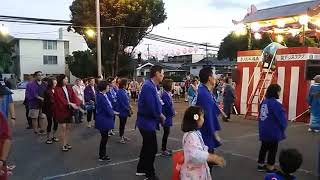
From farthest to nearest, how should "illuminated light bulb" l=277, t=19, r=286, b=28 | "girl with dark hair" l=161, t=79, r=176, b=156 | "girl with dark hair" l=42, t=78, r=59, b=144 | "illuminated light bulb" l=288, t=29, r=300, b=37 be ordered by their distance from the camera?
"illuminated light bulb" l=288, t=29, r=300, b=37 → "illuminated light bulb" l=277, t=19, r=286, b=28 → "girl with dark hair" l=42, t=78, r=59, b=144 → "girl with dark hair" l=161, t=79, r=176, b=156

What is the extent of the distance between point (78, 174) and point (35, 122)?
233 inches

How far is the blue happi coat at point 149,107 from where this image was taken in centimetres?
671

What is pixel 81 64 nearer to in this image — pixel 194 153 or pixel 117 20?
pixel 117 20

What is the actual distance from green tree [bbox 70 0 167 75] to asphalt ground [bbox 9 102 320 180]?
16369mm

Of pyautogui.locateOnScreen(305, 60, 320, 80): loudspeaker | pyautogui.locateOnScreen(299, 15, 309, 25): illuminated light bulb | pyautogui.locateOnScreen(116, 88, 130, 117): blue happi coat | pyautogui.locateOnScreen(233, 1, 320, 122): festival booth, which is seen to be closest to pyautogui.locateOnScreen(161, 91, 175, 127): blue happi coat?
pyautogui.locateOnScreen(116, 88, 130, 117): blue happi coat

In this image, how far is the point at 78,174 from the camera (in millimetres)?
7449

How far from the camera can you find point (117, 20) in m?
28.3

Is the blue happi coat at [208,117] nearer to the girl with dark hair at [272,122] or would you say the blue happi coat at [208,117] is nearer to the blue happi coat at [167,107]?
the girl with dark hair at [272,122]

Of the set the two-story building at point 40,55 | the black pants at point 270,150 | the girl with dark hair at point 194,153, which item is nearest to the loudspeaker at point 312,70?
the black pants at point 270,150

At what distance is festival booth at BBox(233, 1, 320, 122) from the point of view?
1488 cm

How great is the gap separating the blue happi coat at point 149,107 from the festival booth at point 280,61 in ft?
29.5

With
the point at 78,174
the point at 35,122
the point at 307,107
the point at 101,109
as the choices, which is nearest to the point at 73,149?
the point at 101,109

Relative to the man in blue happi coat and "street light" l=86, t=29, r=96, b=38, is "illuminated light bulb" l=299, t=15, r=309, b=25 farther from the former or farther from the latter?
"street light" l=86, t=29, r=96, b=38

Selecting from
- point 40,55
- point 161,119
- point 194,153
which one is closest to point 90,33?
point 161,119
